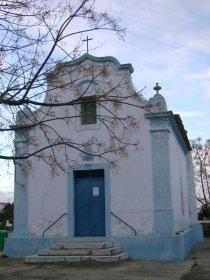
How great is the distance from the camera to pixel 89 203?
14.5 m

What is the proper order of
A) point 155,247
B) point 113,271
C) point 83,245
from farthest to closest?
1. point 155,247
2. point 83,245
3. point 113,271

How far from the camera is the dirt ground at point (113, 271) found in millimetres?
10086

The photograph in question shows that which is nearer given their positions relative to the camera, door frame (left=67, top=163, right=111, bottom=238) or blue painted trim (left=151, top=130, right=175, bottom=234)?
blue painted trim (left=151, top=130, right=175, bottom=234)

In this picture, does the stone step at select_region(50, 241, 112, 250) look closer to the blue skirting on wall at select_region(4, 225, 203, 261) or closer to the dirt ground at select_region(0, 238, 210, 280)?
the blue skirting on wall at select_region(4, 225, 203, 261)

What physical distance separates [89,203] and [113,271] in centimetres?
392

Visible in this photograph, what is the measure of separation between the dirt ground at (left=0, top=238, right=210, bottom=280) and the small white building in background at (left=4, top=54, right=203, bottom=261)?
1.10 m

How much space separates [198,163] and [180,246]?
88.5 ft

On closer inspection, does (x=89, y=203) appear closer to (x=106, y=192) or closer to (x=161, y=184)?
(x=106, y=192)

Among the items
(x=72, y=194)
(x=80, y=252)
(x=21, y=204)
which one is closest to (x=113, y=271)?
(x=80, y=252)

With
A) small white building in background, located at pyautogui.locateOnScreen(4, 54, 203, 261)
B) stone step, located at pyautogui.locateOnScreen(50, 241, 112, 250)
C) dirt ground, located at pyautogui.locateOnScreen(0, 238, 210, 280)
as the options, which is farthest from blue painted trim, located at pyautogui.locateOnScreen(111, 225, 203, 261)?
stone step, located at pyautogui.locateOnScreen(50, 241, 112, 250)

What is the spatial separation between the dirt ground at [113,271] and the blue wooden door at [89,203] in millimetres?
2198

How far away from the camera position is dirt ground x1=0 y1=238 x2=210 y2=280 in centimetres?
1009

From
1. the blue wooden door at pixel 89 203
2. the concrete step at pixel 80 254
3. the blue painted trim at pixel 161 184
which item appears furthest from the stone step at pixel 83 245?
the blue painted trim at pixel 161 184

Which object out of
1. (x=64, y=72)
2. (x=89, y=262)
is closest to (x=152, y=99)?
(x=89, y=262)
